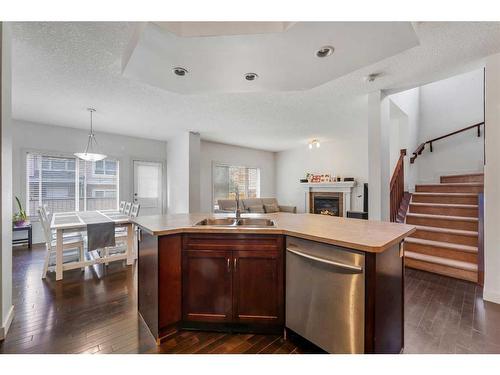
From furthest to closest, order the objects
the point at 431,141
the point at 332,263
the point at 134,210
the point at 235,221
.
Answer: the point at 431,141 → the point at 134,210 → the point at 235,221 → the point at 332,263

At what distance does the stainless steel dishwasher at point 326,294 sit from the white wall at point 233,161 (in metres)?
5.15

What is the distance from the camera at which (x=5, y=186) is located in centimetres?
180

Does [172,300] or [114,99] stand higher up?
[114,99]

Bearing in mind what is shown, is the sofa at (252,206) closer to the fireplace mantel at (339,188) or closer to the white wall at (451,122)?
the fireplace mantel at (339,188)

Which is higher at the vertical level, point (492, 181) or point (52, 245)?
point (492, 181)

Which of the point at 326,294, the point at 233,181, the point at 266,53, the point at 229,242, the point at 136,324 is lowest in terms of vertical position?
the point at 136,324

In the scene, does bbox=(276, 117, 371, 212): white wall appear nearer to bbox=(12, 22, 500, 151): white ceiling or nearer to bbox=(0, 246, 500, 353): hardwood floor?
bbox=(12, 22, 500, 151): white ceiling

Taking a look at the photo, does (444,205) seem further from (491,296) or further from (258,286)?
(258,286)

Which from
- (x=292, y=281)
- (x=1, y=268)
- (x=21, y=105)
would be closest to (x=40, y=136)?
(x=21, y=105)

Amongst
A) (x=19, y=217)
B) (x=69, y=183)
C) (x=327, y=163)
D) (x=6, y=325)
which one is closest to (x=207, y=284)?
(x=6, y=325)

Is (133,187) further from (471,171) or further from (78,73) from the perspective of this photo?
(471,171)

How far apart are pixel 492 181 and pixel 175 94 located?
3.92 meters
